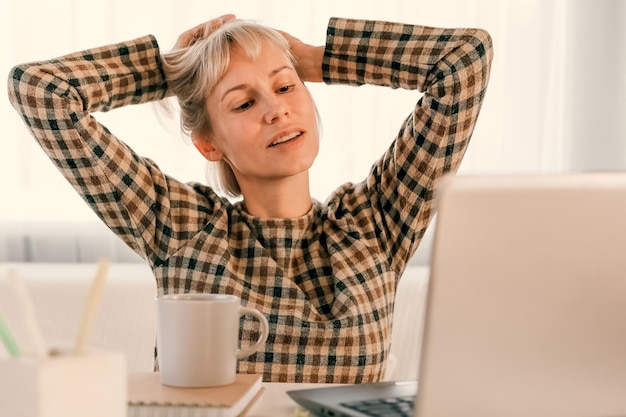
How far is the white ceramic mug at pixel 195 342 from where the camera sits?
3.05ft

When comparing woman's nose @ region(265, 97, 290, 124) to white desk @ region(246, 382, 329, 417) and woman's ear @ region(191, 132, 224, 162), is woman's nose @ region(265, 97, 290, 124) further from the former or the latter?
white desk @ region(246, 382, 329, 417)

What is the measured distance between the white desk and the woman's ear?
710mm

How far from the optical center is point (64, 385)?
2.11ft

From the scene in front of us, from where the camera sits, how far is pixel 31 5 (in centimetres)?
280

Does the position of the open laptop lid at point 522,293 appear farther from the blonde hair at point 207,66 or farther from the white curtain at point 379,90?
the white curtain at point 379,90

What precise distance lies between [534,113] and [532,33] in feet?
0.83

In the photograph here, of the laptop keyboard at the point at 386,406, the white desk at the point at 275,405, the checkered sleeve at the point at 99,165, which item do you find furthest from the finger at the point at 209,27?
the laptop keyboard at the point at 386,406

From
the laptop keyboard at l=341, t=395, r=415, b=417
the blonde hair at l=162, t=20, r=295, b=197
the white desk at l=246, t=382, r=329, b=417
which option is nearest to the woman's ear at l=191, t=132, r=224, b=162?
the blonde hair at l=162, t=20, r=295, b=197

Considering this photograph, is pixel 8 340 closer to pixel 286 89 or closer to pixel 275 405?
pixel 275 405

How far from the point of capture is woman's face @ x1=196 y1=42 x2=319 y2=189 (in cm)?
152

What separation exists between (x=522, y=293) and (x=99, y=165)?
992mm

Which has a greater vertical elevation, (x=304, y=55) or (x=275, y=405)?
A: (x=304, y=55)

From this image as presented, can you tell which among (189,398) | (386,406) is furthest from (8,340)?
(386,406)

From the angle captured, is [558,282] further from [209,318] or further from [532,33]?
[532,33]
